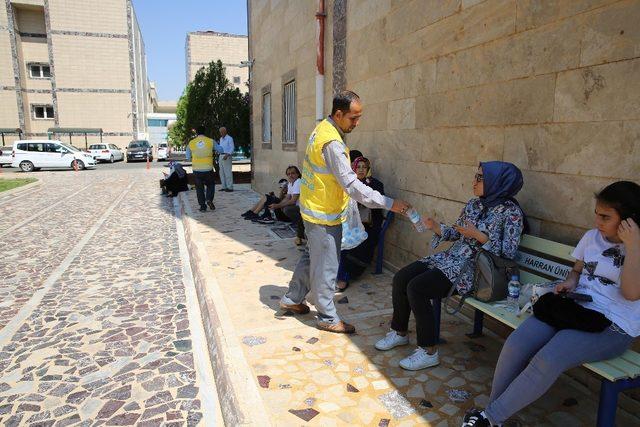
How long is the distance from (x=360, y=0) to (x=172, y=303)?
4586 millimetres

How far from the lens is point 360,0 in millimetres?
5918

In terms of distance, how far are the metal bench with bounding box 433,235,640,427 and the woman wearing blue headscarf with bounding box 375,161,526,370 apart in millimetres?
200

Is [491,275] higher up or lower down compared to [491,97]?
lower down

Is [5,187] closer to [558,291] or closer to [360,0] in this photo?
[360,0]

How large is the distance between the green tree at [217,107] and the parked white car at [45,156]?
1053cm

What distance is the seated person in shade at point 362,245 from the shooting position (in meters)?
4.96

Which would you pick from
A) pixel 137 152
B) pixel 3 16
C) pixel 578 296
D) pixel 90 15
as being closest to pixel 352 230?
pixel 578 296

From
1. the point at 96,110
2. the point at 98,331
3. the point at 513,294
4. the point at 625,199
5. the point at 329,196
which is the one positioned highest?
A: the point at 96,110

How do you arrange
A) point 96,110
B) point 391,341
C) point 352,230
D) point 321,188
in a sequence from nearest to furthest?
point 391,341
point 321,188
point 352,230
point 96,110

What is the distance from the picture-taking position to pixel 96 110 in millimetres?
38094

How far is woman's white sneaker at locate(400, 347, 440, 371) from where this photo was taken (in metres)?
3.12

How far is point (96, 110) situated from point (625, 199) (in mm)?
42579

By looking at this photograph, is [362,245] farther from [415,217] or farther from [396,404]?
[396,404]

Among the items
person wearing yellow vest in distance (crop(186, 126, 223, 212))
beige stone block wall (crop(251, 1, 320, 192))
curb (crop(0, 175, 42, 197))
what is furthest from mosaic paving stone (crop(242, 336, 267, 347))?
curb (crop(0, 175, 42, 197))
